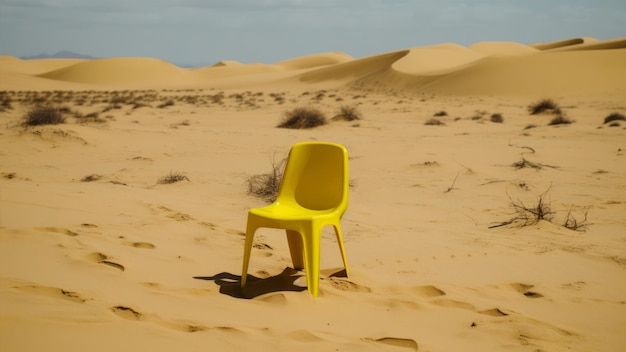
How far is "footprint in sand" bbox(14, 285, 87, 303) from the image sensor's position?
348 centimetres

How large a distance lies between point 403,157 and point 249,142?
3755 mm

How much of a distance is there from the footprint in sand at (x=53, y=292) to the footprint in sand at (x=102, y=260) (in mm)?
682

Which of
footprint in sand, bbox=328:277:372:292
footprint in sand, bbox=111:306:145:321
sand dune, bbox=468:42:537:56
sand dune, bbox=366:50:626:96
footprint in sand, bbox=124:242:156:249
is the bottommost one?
footprint in sand, bbox=328:277:372:292

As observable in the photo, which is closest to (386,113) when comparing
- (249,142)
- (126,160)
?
(249,142)

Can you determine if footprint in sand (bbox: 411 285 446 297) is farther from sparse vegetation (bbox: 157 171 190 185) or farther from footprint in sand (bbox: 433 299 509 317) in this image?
sparse vegetation (bbox: 157 171 190 185)

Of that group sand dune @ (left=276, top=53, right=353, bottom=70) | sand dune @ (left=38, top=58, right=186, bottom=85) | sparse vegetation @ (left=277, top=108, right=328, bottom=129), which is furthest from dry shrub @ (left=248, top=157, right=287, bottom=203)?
sand dune @ (left=276, top=53, right=353, bottom=70)

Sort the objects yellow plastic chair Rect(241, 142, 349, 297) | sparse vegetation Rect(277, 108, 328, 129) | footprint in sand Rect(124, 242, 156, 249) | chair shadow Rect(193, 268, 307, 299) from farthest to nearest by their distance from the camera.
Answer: sparse vegetation Rect(277, 108, 328, 129)
footprint in sand Rect(124, 242, 156, 249)
yellow plastic chair Rect(241, 142, 349, 297)
chair shadow Rect(193, 268, 307, 299)

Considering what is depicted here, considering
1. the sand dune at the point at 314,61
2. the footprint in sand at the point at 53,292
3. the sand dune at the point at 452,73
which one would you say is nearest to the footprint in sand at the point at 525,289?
the footprint in sand at the point at 53,292

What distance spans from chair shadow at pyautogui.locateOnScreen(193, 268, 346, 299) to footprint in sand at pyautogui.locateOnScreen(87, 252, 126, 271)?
20.8 inches

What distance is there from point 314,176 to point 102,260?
1702mm

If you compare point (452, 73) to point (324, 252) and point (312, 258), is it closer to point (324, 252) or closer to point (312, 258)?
point (324, 252)

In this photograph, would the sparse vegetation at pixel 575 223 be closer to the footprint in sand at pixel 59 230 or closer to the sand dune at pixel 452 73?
the footprint in sand at pixel 59 230

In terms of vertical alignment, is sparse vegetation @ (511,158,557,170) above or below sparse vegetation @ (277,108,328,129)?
below

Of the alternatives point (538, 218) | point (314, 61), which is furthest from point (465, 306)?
point (314, 61)
